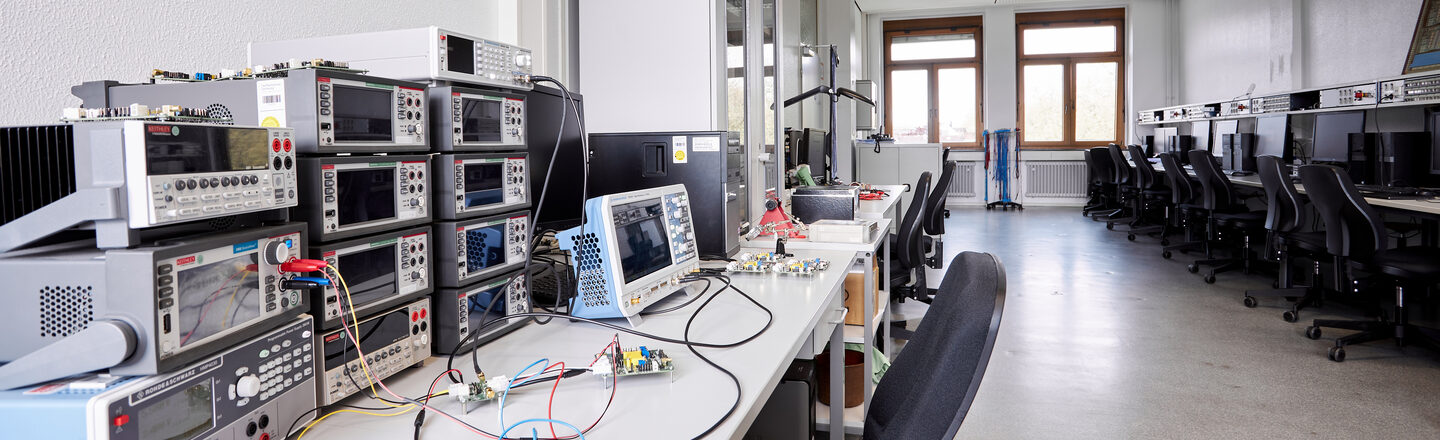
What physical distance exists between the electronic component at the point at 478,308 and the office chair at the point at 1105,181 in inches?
347

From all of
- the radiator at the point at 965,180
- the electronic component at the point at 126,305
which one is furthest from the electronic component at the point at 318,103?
the radiator at the point at 965,180

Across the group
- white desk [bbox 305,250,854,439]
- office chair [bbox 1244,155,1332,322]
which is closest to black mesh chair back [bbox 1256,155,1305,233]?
office chair [bbox 1244,155,1332,322]

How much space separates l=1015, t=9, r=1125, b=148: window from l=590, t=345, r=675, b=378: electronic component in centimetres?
1081

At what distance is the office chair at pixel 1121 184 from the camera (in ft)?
27.3

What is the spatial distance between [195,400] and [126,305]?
112 millimetres

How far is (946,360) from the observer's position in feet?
3.60

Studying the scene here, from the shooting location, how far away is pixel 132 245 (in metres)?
0.74

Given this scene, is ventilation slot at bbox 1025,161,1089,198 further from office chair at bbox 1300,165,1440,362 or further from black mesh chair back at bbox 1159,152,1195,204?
office chair at bbox 1300,165,1440,362

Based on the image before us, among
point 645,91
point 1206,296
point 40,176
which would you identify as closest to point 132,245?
point 40,176

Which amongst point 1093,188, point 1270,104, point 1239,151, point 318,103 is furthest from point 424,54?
point 1093,188

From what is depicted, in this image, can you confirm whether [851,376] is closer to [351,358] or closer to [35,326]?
[351,358]

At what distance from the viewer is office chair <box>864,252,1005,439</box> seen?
1.00 meters

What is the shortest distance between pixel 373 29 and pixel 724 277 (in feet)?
3.41

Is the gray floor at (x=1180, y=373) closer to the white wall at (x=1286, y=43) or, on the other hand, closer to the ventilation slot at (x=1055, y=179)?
the white wall at (x=1286, y=43)
